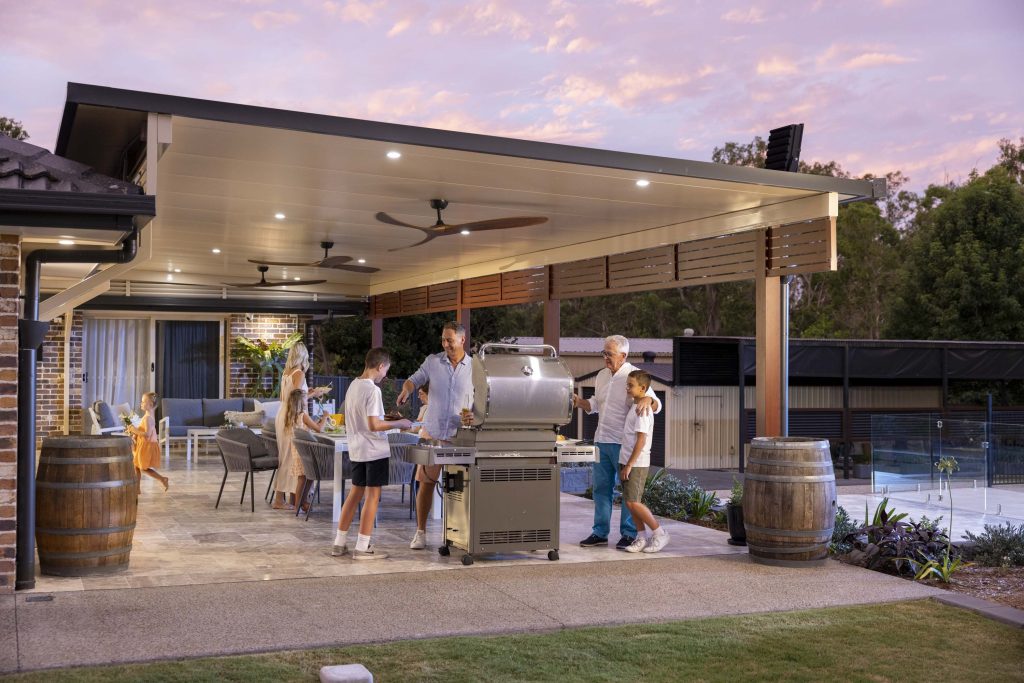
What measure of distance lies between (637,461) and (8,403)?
412cm

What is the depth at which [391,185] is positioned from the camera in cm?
873

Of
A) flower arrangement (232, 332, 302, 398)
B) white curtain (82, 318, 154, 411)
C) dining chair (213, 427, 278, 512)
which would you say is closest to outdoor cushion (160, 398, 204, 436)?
flower arrangement (232, 332, 302, 398)

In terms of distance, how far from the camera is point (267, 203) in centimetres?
958

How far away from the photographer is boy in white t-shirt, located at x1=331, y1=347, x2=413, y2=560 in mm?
7426

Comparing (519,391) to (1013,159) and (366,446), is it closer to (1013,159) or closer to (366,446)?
(366,446)

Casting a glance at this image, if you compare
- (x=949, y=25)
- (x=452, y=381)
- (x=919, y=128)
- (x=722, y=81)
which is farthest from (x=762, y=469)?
(x=722, y=81)

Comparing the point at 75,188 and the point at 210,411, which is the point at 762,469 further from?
the point at 210,411

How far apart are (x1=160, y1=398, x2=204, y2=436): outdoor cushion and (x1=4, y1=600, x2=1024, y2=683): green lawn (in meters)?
12.3

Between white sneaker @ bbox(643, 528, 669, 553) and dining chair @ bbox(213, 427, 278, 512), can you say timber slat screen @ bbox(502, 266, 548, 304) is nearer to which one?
dining chair @ bbox(213, 427, 278, 512)

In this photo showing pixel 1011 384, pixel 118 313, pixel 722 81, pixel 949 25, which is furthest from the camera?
pixel 722 81

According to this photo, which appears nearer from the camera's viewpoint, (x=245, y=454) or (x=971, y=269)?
(x=245, y=454)

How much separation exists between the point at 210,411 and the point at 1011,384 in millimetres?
18170

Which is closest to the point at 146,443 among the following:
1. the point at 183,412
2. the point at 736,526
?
the point at 183,412

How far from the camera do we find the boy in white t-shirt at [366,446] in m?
7.43
